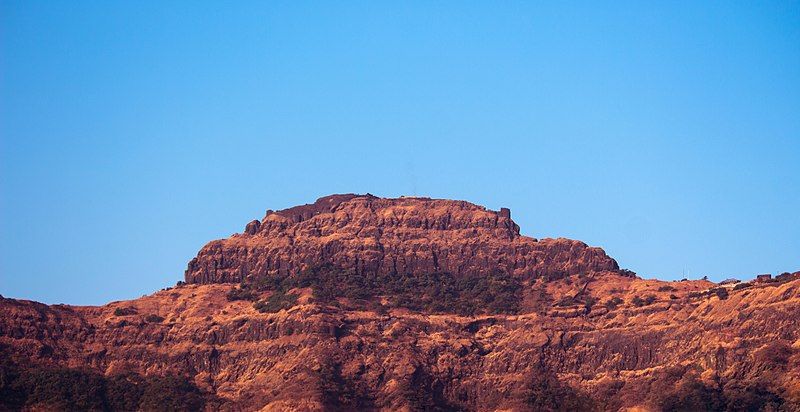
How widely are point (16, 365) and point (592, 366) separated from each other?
54034 mm

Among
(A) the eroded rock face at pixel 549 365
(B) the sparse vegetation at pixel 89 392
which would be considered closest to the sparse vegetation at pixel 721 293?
(A) the eroded rock face at pixel 549 365

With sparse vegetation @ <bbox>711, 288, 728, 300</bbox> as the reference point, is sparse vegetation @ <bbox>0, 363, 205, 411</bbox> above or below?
below

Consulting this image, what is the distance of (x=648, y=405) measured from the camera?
Answer: 185750mm

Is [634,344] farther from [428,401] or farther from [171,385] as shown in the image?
[171,385]

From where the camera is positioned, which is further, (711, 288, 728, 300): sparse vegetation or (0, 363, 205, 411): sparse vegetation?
(711, 288, 728, 300): sparse vegetation

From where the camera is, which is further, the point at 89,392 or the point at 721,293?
the point at 721,293

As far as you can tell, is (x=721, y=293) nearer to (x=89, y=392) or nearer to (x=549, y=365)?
(x=549, y=365)

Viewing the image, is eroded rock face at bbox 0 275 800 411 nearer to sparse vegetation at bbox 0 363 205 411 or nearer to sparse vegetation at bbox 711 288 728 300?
sparse vegetation at bbox 711 288 728 300

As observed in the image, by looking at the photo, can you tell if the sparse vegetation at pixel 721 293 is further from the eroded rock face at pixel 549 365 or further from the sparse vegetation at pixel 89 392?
the sparse vegetation at pixel 89 392

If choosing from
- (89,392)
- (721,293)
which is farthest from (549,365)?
(89,392)

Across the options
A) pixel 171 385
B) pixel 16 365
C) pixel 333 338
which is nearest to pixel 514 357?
pixel 333 338

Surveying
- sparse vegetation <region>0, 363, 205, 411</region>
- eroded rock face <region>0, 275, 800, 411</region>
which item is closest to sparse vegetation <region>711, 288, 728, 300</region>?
eroded rock face <region>0, 275, 800, 411</region>

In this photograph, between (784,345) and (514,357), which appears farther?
(514,357)

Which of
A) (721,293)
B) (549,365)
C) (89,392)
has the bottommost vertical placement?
(89,392)
